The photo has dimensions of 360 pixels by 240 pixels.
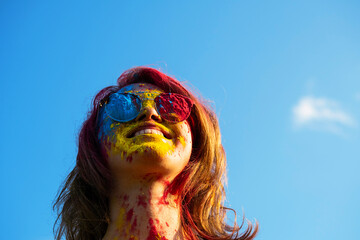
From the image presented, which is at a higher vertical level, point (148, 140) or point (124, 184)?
point (148, 140)

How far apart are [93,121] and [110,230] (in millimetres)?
1380

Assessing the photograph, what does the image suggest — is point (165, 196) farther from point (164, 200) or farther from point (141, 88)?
point (141, 88)

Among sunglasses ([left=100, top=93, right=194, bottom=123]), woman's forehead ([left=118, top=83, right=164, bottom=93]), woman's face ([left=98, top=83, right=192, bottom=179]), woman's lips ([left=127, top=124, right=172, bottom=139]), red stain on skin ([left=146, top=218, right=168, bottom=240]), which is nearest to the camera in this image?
red stain on skin ([left=146, top=218, right=168, bottom=240])

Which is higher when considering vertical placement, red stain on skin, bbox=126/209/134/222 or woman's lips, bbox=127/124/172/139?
woman's lips, bbox=127/124/172/139

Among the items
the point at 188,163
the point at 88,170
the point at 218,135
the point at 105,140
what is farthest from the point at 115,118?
the point at 218,135

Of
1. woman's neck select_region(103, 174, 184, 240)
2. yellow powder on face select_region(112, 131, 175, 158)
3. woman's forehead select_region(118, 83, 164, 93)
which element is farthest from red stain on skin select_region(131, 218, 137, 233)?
woman's forehead select_region(118, 83, 164, 93)

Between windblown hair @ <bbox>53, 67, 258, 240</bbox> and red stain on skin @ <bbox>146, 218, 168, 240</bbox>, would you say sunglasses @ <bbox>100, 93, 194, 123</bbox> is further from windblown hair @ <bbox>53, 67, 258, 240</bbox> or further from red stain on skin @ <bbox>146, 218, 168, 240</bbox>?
red stain on skin @ <bbox>146, 218, 168, 240</bbox>

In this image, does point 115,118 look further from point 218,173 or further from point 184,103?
point 218,173

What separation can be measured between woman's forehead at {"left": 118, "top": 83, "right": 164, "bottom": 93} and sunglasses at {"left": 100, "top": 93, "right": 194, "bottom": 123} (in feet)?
0.68

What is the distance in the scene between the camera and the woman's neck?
5066 millimetres

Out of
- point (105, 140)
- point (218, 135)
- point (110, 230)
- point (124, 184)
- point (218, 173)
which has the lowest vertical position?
point (110, 230)

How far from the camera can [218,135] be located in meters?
6.38

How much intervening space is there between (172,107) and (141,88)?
0.54 m

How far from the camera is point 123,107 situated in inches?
220
